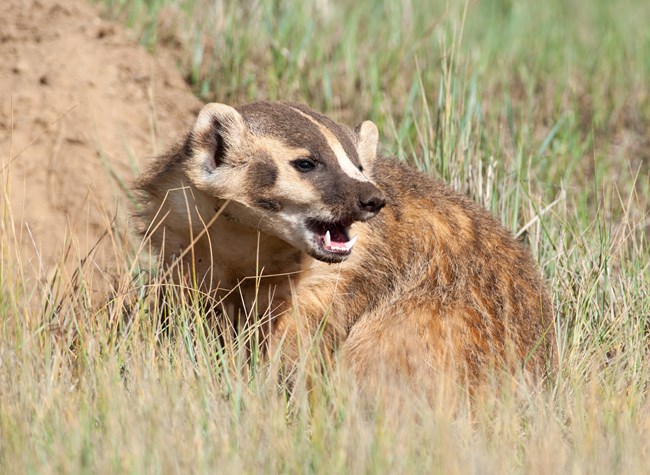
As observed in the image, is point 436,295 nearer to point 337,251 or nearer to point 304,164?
point 337,251

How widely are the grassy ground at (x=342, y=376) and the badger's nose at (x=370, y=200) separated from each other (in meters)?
0.60

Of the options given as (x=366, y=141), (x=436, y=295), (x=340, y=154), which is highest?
(x=340, y=154)

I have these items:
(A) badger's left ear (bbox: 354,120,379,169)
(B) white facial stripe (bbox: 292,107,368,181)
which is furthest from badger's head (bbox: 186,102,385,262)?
(A) badger's left ear (bbox: 354,120,379,169)

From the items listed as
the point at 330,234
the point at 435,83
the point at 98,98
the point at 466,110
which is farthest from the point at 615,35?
the point at 330,234

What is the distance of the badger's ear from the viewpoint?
3.81m

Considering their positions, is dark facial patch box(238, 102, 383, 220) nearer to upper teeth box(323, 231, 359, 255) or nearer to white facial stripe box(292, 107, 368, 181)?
white facial stripe box(292, 107, 368, 181)

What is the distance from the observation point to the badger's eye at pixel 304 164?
3.71 m

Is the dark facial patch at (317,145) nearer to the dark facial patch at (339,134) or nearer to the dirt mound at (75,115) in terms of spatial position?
the dark facial patch at (339,134)

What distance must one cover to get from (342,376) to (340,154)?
83cm

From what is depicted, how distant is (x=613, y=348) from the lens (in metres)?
4.29

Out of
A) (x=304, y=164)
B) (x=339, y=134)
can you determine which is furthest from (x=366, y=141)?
(x=304, y=164)

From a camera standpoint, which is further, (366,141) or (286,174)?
(366,141)

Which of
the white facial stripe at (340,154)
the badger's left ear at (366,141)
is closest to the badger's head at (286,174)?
the white facial stripe at (340,154)

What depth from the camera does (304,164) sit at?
3721mm
